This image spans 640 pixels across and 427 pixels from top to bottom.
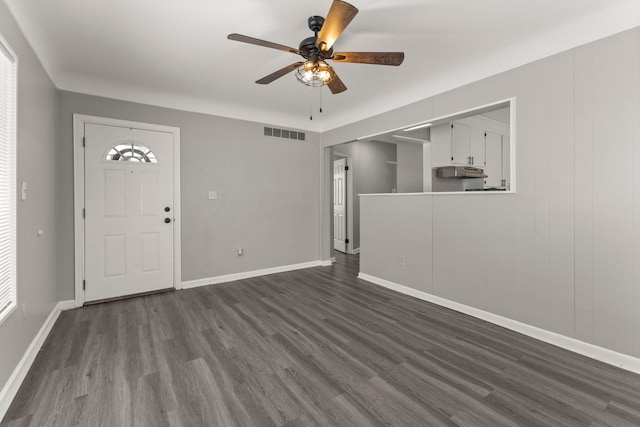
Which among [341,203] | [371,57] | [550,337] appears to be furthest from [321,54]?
[341,203]

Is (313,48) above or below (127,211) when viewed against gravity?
above

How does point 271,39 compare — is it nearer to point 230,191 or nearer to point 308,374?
point 230,191

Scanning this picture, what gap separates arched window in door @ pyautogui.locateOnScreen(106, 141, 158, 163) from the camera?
A: 3.61 meters

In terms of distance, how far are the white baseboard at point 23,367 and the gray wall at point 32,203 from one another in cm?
5

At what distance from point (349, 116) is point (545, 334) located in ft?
12.0

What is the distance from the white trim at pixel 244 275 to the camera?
4.14 metres

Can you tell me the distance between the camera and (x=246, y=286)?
4.16 m

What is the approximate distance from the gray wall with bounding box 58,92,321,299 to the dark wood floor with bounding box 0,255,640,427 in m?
1.19

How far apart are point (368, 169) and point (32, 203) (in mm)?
5772

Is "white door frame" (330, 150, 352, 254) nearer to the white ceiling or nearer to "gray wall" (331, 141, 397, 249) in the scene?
"gray wall" (331, 141, 397, 249)

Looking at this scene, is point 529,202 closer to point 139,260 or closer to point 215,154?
point 215,154

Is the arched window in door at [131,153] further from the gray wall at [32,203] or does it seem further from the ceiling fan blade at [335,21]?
the ceiling fan blade at [335,21]

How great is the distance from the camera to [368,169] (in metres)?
6.88

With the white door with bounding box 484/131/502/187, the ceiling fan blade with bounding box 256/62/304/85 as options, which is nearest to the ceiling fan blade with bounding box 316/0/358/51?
the ceiling fan blade with bounding box 256/62/304/85
